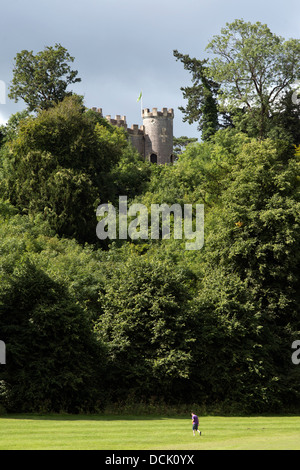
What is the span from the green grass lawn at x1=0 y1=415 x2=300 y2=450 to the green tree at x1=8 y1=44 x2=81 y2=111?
33.7 meters

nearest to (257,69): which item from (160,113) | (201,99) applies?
(201,99)

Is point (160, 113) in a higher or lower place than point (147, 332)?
higher

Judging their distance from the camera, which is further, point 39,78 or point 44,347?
point 39,78

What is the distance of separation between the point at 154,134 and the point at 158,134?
0.51 metres

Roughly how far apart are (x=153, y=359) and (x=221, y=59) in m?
33.3

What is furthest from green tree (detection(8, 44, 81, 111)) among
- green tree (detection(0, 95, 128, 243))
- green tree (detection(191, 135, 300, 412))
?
green tree (detection(191, 135, 300, 412))

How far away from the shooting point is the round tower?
274 ft

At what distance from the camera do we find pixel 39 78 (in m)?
53.9

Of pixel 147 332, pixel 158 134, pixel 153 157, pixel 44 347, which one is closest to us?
pixel 44 347

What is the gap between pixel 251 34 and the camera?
54531 millimetres

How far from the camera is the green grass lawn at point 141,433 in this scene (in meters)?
19.1

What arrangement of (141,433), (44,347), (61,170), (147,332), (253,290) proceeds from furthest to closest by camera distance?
(61,170) < (253,290) < (147,332) < (44,347) < (141,433)

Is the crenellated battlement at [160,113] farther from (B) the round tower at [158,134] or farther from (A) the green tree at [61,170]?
(A) the green tree at [61,170]

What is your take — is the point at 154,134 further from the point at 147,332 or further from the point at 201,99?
the point at 147,332
